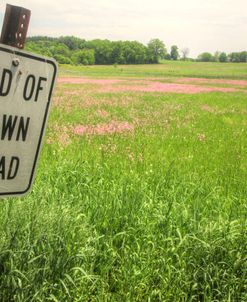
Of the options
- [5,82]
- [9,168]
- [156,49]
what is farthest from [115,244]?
[156,49]

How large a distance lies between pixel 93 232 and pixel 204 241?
1.03 metres

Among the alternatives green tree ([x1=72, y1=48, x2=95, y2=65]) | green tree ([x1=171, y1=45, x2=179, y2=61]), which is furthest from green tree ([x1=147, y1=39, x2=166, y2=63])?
green tree ([x1=171, y1=45, x2=179, y2=61])

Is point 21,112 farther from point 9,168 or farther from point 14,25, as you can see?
point 14,25

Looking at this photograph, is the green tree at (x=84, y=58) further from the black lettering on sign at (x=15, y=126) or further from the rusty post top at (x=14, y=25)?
the black lettering on sign at (x=15, y=126)

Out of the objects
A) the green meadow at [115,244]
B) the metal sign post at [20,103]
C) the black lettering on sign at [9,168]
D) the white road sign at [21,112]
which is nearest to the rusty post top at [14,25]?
the metal sign post at [20,103]

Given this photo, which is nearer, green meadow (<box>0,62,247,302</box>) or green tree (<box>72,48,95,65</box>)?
green meadow (<box>0,62,247,302</box>)

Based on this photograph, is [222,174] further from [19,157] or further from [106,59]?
[106,59]

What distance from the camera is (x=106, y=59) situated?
142m

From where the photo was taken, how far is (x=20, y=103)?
1.83m

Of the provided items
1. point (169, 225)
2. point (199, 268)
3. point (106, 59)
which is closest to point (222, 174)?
point (169, 225)

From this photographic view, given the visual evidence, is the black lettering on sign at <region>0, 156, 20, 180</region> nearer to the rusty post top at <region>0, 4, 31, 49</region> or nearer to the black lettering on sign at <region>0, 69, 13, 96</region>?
the black lettering on sign at <region>0, 69, 13, 96</region>

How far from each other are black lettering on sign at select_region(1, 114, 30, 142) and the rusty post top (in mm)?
395

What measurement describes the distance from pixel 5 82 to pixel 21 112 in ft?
0.54

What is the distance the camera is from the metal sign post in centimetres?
177
